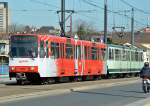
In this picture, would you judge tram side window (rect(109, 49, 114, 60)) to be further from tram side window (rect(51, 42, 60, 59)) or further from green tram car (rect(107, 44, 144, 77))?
tram side window (rect(51, 42, 60, 59))

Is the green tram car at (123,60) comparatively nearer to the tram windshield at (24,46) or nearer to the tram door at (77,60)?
the tram door at (77,60)

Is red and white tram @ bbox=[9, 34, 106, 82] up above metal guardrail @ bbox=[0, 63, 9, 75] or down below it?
above

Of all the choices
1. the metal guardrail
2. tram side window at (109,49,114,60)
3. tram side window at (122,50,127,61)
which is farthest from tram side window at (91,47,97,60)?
the metal guardrail

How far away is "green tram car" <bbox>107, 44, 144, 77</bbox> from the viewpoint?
50688mm

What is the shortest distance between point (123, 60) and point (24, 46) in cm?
2296

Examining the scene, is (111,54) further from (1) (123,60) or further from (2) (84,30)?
(2) (84,30)

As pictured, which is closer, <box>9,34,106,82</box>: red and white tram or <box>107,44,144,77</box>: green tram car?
<box>9,34,106,82</box>: red and white tram

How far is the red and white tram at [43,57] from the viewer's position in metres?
33.4

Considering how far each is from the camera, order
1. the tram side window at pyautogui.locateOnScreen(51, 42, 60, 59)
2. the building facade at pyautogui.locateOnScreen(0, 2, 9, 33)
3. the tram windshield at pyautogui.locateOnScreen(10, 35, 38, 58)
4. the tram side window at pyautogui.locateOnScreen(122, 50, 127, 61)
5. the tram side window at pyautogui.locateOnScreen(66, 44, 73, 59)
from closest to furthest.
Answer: the tram windshield at pyautogui.locateOnScreen(10, 35, 38, 58) < the tram side window at pyautogui.locateOnScreen(51, 42, 60, 59) < the tram side window at pyautogui.locateOnScreen(66, 44, 73, 59) < the tram side window at pyautogui.locateOnScreen(122, 50, 127, 61) < the building facade at pyautogui.locateOnScreen(0, 2, 9, 33)

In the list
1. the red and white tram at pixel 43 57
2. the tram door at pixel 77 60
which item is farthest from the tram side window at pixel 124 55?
the red and white tram at pixel 43 57

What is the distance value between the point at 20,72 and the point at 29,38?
2.25 meters

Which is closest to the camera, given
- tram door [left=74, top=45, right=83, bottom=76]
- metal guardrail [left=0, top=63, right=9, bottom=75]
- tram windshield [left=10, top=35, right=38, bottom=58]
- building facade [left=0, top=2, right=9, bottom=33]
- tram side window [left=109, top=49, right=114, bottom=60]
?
tram windshield [left=10, top=35, right=38, bottom=58]

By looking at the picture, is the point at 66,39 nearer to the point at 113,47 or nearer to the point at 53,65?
the point at 53,65

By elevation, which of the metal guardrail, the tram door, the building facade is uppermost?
the building facade
